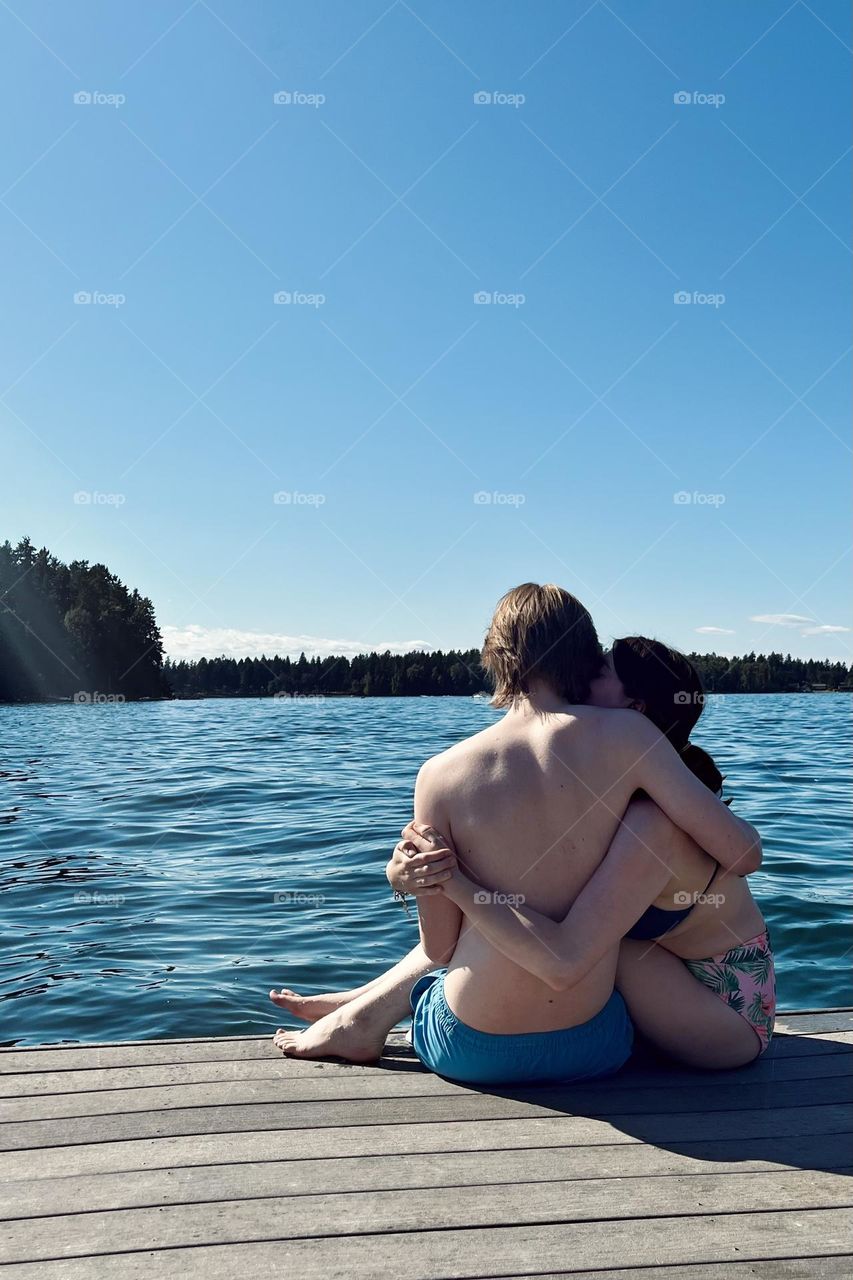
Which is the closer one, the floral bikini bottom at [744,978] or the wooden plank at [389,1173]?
the wooden plank at [389,1173]

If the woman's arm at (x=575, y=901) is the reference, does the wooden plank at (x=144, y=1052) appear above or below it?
below

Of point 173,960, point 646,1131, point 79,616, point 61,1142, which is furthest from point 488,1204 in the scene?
point 79,616

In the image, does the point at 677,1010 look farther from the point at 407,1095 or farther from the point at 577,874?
the point at 407,1095

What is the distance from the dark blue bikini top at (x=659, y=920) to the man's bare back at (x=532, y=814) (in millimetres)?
135

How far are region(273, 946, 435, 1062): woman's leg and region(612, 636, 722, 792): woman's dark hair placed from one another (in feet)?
3.05

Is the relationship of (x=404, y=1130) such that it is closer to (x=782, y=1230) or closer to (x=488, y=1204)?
(x=488, y=1204)

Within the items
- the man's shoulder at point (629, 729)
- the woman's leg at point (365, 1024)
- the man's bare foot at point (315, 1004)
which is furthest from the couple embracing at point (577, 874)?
the man's bare foot at point (315, 1004)

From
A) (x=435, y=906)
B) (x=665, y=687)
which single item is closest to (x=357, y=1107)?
(x=435, y=906)

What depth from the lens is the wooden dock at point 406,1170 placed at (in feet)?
6.15

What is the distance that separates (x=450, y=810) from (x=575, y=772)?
12.6 inches

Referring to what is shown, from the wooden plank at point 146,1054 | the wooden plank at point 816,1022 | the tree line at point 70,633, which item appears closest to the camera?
the wooden plank at point 146,1054

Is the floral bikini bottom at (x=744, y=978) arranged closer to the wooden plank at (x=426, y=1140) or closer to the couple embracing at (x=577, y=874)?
the couple embracing at (x=577, y=874)

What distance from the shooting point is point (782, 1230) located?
1970mm

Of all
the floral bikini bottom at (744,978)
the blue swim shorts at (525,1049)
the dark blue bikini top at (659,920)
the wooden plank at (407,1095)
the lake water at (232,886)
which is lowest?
the lake water at (232,886)
